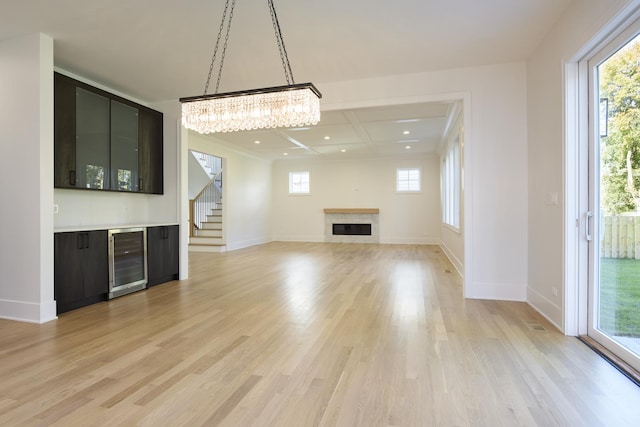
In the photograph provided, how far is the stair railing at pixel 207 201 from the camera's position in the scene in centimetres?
980

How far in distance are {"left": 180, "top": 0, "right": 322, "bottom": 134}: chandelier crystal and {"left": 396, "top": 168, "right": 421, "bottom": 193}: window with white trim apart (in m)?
7.70

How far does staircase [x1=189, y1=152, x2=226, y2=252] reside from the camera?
28.8ft

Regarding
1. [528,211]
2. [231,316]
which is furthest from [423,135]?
[231,316]

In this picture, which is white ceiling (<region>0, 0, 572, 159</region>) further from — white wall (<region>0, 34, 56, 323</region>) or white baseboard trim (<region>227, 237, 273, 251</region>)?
white baseboard trim (<region>227, 237, 273, 251</region>)

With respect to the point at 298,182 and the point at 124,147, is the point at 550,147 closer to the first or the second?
the point at 124,147

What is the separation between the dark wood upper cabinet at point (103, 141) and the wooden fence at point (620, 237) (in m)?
5.23

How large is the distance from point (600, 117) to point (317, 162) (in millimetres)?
8661

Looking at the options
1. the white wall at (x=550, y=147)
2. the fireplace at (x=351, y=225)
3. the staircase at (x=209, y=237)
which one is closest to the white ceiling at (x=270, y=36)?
the white wall at (x=550, y=147)

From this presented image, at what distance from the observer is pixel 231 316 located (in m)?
3.37

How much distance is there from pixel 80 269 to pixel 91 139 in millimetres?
1563

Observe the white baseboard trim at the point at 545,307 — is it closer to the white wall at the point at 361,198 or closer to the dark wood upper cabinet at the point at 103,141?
the dark wood upper cabinet at the point at 103,141

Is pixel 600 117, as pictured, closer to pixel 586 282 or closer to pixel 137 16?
pixel 586 282

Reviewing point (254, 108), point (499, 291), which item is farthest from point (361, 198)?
point (254, 108)

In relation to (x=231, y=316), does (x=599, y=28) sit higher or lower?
higher
